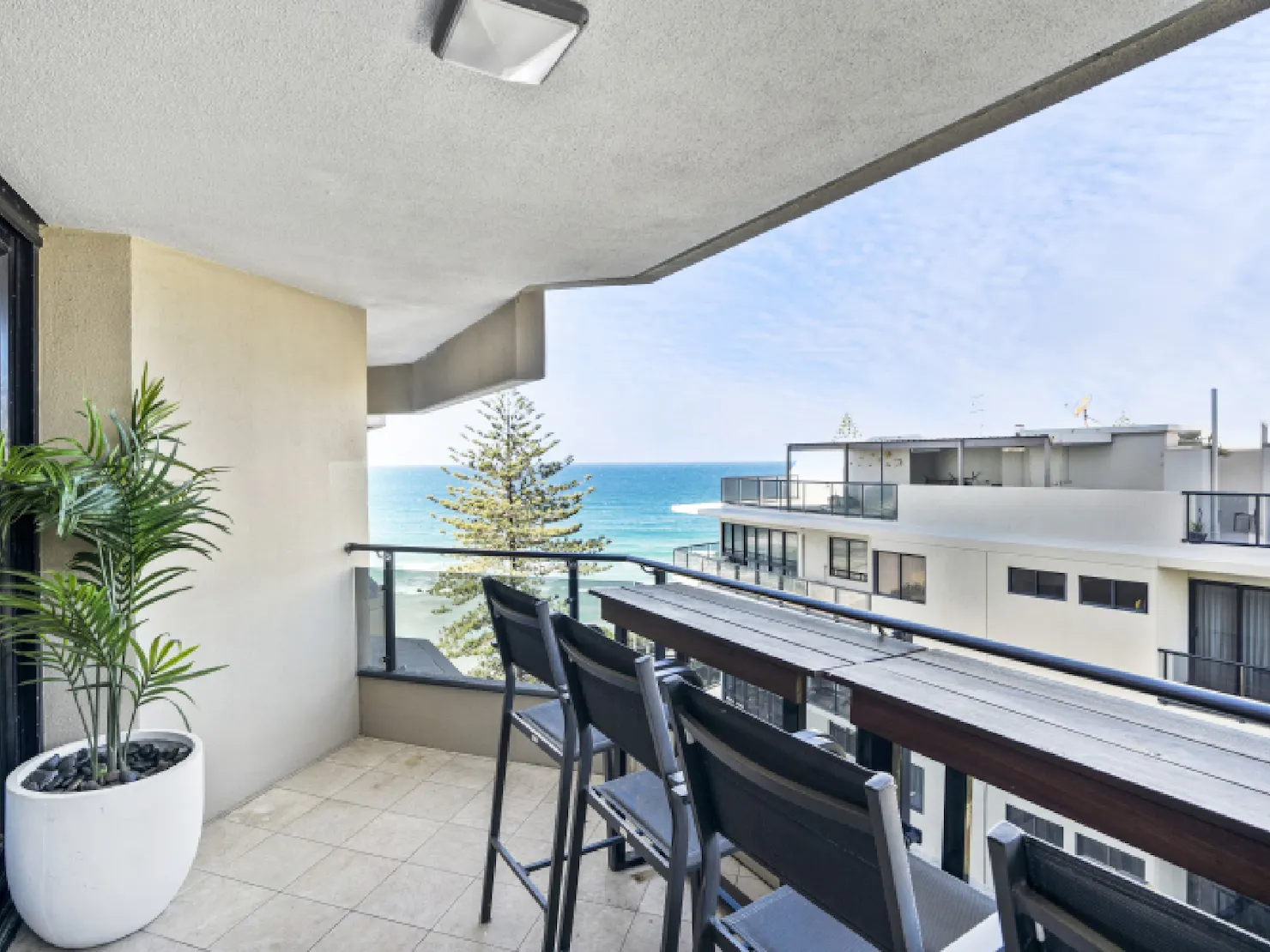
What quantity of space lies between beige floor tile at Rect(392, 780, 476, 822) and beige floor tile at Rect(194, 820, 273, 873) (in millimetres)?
564

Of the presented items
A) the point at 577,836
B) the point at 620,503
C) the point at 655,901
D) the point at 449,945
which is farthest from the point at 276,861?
the point at 620,503

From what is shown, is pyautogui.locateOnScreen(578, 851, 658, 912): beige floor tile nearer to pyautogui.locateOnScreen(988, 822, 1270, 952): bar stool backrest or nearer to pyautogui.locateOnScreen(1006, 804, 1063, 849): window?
pyautogui.locateOnScreen(1006, 804, 1063, 849): window

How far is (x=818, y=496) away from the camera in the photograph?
37.1 ft

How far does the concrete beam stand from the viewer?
4000 mm

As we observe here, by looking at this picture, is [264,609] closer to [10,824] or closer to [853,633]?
[10,824]

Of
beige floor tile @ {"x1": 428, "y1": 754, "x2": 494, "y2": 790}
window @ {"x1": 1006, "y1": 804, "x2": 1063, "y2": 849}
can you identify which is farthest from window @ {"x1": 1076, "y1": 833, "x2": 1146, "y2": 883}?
beige floor tile @ {"x1": 428, "y1": 754, "x2": 494, "y2": 790}

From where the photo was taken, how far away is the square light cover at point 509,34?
137 centimetres

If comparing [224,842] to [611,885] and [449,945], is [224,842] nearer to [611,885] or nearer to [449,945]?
[449,945]

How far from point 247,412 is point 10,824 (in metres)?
1.83

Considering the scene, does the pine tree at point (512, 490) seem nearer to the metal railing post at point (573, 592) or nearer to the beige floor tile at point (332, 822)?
the metal railing post at point (573, 592)

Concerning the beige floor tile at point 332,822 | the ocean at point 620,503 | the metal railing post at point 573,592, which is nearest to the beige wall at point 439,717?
the metal railing post at point 573,592

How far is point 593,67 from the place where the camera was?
63.4 inches

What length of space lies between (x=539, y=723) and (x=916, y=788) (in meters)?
1.15

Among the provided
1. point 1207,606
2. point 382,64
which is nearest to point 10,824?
point 382,64
